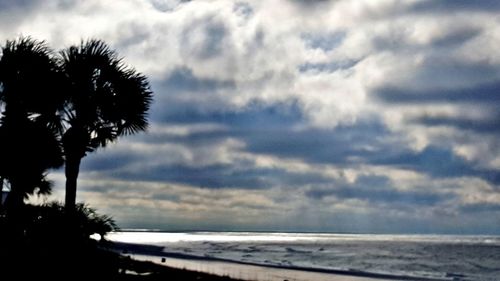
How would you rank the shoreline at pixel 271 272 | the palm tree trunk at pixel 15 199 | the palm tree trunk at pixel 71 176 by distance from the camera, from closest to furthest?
the palm tree trunk at pixel 71 176 → the palm tree trunk at pixel 15 199 → the shoreline at pixel 271 272

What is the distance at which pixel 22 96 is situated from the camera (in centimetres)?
2255

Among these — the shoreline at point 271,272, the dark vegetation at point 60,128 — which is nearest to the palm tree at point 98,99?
the dark vegetation at point 60,128

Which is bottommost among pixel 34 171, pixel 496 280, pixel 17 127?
pixel 496 280

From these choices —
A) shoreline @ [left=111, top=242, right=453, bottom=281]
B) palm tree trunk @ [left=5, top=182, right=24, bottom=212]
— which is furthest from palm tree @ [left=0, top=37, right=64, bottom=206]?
shoreline @ [left=111, top=242, right=453, bottom=281]

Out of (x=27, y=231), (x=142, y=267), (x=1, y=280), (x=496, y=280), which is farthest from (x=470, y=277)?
(x=1, y=280)

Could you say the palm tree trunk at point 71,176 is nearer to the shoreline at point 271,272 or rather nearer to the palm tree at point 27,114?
the palm tree at point 27,114

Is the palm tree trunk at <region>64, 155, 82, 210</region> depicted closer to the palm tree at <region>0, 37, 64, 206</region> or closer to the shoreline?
the palm tree at <region>0, 37, 64, 206</region>

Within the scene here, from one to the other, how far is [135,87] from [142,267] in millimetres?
6672

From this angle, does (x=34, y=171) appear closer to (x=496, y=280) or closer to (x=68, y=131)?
(x=68, y=131)

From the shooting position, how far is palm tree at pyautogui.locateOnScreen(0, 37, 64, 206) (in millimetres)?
21703

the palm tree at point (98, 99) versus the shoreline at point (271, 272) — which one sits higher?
the palm tree at point (98, 99)

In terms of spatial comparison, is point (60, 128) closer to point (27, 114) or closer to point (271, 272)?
point (27, 114)

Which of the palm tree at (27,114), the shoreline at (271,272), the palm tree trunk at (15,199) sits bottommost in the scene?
the shoreline at (271,272)

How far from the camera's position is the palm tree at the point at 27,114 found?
A: 21.7m
